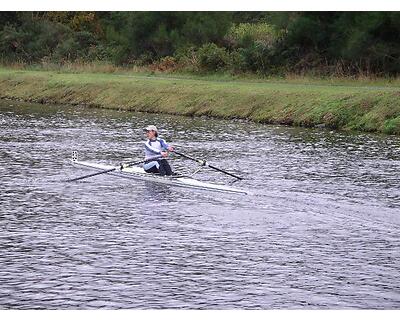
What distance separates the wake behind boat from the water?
12.4 inches

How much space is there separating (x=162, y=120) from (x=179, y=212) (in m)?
25.6

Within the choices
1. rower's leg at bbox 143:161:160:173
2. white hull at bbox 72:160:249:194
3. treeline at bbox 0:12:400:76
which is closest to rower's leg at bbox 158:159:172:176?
rower's leg at bbox 143:161:160:173

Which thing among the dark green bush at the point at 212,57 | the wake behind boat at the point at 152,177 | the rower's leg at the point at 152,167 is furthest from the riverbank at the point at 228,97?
the wake behind boat at the point at 152,177

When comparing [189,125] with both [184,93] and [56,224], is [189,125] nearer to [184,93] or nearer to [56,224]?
[184,93]

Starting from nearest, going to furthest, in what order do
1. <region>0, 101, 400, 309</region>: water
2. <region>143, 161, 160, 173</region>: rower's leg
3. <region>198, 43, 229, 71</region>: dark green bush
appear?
<region>0, 101, 400, 309</region>: water
<region>143, 161, 160, 173</region>: rower's leg
<region>198, 43, 229, 71</region>: dark green bush

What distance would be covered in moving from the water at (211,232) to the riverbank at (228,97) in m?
6.71

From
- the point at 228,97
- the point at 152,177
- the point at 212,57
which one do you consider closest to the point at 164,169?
the point at 152,177

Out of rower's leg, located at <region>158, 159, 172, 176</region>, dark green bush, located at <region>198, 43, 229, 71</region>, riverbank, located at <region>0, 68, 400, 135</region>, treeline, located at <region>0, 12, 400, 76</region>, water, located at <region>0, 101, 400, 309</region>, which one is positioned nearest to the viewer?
water, located at <region>0, 101, 400, 309</region>

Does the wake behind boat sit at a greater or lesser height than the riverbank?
greater

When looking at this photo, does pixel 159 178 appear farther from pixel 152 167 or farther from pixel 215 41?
pixel 215 41

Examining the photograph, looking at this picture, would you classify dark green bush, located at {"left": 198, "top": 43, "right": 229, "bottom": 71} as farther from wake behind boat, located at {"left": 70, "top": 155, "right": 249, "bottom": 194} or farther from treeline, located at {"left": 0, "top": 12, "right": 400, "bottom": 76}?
wake behind boat, located at {"left": 70, "top": 155, "right": 249, "bottom": 194}

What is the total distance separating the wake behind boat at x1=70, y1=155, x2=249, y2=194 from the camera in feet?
88.1

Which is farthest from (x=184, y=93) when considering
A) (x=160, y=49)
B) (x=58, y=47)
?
(x=58, y=47)

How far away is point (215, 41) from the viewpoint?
6888 cm
